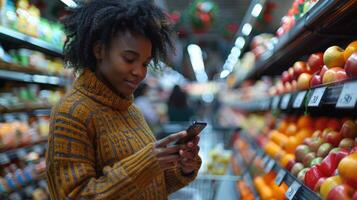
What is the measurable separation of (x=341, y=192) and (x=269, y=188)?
125 centimetres

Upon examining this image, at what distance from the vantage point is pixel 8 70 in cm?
327

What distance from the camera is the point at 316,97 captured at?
5.52 ft

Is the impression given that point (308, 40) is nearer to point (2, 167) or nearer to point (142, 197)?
point (142, 197)

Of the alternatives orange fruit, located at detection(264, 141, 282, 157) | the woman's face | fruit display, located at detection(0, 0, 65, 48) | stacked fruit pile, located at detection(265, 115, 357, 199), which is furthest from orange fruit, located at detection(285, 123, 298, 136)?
fruit display, located at detection(0, 0, 65, 48)

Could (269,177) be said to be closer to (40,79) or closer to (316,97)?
(316,97)

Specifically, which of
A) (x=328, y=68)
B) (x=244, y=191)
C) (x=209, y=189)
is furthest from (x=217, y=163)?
(x=328, y=68)

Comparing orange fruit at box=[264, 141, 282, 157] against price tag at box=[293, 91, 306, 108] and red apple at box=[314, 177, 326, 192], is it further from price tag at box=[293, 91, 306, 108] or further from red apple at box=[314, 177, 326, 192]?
red apple at box=[314, 177, 326, 192]

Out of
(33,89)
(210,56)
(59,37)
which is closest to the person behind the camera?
(33,89)

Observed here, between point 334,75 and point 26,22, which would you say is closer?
point 334,75

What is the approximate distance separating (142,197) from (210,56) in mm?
15924

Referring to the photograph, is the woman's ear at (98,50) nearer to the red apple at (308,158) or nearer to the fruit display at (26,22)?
the red apple at (308,158)

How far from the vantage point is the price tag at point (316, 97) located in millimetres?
1624

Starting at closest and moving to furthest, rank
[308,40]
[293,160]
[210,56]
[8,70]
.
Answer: [293,160], [308,40], [8,70], [210,56]

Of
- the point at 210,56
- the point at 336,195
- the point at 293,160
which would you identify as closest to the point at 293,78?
the point at 293,160
